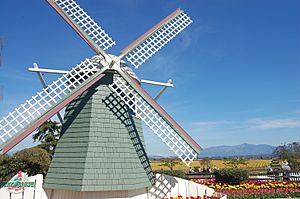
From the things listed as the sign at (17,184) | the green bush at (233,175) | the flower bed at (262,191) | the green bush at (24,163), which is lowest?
the flower bed at (262,191)

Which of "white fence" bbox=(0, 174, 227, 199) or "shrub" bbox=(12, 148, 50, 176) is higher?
"shrub" bbox=(12, 148, 50, 176)

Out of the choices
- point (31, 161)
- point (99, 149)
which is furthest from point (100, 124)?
point (31, 161)

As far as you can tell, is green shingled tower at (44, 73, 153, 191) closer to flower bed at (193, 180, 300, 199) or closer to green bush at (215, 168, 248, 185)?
flower bed at (193, 180, 300, 199)

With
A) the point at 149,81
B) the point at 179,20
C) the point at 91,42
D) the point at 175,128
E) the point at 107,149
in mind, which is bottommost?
the point at 107,149

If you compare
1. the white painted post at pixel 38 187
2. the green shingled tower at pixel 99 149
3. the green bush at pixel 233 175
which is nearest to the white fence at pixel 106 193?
the white painted post at pixel 38 187

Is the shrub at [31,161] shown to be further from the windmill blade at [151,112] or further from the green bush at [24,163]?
the windmill blade at [151,112]

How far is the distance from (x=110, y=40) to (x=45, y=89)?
2.96 meters

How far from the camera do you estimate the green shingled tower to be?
838cm

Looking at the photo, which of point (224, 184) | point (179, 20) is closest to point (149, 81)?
point (179, 20)

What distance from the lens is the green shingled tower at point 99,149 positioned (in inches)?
330

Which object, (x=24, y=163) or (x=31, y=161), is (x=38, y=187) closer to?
(x=31, y=161)

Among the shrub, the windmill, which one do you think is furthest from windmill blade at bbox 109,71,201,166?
the shrub

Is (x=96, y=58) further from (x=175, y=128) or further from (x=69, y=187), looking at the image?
(x=69, y=187)

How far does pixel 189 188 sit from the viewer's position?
35.1 ft
